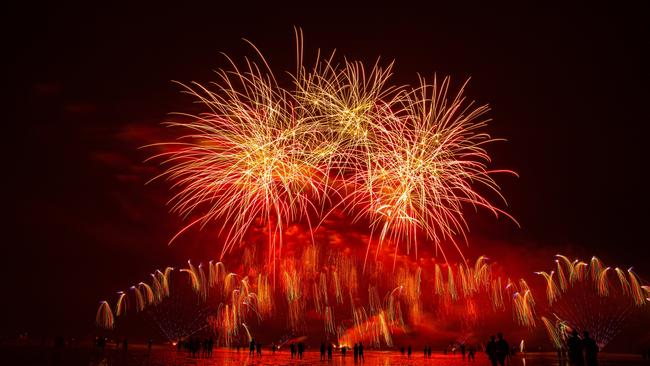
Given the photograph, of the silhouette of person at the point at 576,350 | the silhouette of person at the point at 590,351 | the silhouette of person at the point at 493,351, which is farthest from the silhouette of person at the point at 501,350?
the silhouette of person at the point at 590,351

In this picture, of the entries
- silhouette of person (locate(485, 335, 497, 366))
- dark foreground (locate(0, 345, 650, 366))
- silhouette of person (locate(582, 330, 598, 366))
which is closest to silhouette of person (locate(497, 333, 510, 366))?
silhouette of person (locate(485, 335, 497, 366))

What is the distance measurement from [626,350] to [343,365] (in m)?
65.0

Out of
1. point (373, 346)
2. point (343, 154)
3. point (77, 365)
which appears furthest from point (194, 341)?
point (373, 346)

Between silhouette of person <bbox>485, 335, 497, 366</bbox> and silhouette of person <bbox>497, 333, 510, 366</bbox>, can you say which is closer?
silhouette of person <bbox>497, 333, 510, 366</bbox>

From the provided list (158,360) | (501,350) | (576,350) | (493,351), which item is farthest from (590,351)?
(158,360)

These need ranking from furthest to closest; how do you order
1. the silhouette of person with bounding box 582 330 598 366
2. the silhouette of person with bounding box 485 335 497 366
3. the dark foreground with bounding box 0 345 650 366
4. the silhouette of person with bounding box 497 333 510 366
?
the dark foreground with bounding box 0 345 650 366, the silhouette of person with bounding box 485 335 497 366, the silhouette of person with bounding box 497 333 510 366, the silhouette of person with bounding box 582 330 598 366

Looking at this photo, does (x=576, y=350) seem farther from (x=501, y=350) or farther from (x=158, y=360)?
(x=158, y=360)

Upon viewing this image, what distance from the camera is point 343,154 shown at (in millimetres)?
22375

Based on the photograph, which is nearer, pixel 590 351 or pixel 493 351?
pixel 590 351

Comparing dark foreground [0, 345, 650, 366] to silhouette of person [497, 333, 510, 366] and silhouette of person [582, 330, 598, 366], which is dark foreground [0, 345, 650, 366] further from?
silhouette of person [582, 330, 598, 366]

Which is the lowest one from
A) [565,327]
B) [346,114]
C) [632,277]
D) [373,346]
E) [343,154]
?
[373,346]

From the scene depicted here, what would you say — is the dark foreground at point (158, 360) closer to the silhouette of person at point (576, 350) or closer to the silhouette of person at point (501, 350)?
the silhouette of person at point (501, 350)

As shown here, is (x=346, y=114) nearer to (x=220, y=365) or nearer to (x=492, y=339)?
(x=492, y=339)

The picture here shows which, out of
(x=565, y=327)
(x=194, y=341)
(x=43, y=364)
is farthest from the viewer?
(x=565, y=327)
